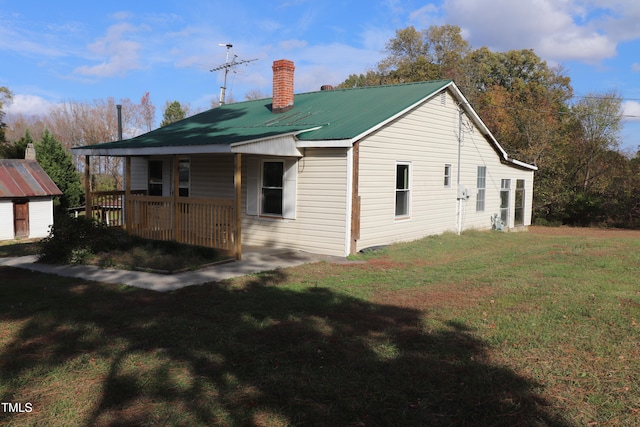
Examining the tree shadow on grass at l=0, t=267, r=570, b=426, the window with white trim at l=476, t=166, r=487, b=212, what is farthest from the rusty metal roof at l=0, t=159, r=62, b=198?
the window with white trim at l=476, t=166, r=487, b=212

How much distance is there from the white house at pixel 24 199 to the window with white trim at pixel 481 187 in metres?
20.6

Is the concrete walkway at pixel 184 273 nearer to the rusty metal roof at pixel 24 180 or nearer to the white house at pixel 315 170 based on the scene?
the white house at pixel 315 170

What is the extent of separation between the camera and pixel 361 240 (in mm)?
11688

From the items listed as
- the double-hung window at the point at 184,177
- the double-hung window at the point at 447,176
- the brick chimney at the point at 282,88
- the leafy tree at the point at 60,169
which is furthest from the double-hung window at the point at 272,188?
the leafy tree at the point at 60,169

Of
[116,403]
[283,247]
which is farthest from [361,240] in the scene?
[116,403]

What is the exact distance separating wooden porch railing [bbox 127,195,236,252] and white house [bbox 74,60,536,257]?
0.03 metres

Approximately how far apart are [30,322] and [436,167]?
11682mm

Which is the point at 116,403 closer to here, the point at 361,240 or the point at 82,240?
the point at 82,240

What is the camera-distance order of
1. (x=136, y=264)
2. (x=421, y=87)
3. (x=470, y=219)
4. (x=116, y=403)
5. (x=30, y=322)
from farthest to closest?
(x=470, y=219) < (x=421, y=87) < (x=136, y=264) < (x=30, y=322) < (x=116, y=403)

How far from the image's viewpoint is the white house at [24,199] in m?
24.8

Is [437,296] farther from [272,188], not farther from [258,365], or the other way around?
[272,188]

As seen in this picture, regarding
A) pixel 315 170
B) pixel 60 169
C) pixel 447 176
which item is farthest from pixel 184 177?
pixel 60 169

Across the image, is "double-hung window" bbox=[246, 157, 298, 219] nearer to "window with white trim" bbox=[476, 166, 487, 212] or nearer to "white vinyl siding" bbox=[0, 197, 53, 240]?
"window with white trim" bbox=[476, 166, 487, 212]

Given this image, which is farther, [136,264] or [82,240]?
[82,240]
